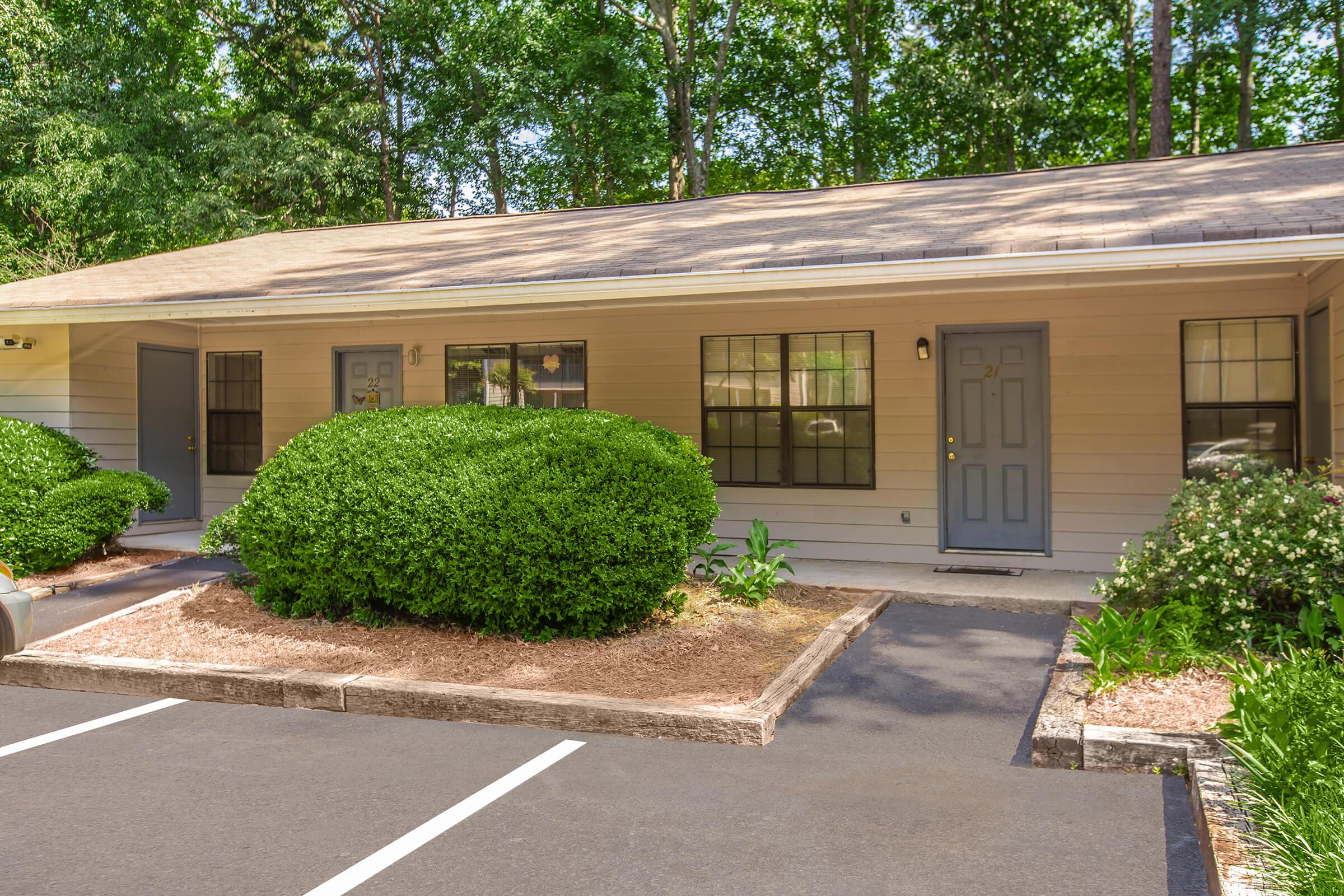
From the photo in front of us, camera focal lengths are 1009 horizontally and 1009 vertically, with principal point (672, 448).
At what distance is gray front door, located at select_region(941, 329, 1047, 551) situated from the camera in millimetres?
8883

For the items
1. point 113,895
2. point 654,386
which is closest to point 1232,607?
point 113,895

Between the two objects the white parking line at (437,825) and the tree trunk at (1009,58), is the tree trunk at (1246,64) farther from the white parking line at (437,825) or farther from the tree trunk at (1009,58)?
the white parking line at (437,825)

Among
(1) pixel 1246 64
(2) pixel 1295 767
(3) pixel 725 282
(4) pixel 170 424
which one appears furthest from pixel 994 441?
(1) pixel 1246 64

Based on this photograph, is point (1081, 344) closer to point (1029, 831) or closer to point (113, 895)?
point (1029, 831)

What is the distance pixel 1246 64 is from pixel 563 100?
14.8m

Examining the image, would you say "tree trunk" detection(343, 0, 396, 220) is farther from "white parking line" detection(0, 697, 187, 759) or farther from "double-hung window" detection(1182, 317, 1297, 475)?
"white parking line" detection(0, 697, 187, 759)

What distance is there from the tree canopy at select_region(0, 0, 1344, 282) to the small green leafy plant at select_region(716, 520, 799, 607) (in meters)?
15.8

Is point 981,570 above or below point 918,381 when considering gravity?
below

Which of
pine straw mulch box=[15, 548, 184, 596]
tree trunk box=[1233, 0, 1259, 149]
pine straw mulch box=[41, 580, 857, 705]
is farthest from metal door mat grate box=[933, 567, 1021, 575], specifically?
tree trunk box=[1233, 0, 1259, 149]

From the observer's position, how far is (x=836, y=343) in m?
9.48

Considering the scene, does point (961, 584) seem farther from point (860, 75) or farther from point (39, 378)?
Result: point (860, 75)

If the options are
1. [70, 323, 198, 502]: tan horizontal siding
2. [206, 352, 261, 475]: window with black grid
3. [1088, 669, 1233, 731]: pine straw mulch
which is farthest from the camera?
[206, 352, 261, 475]: window with black grid

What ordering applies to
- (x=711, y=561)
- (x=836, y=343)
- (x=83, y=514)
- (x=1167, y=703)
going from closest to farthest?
(x=1167, y=703), (x=711, y=561), (x=83, y=514), (x=836, y=343)

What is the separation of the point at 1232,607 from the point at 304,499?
544cm
